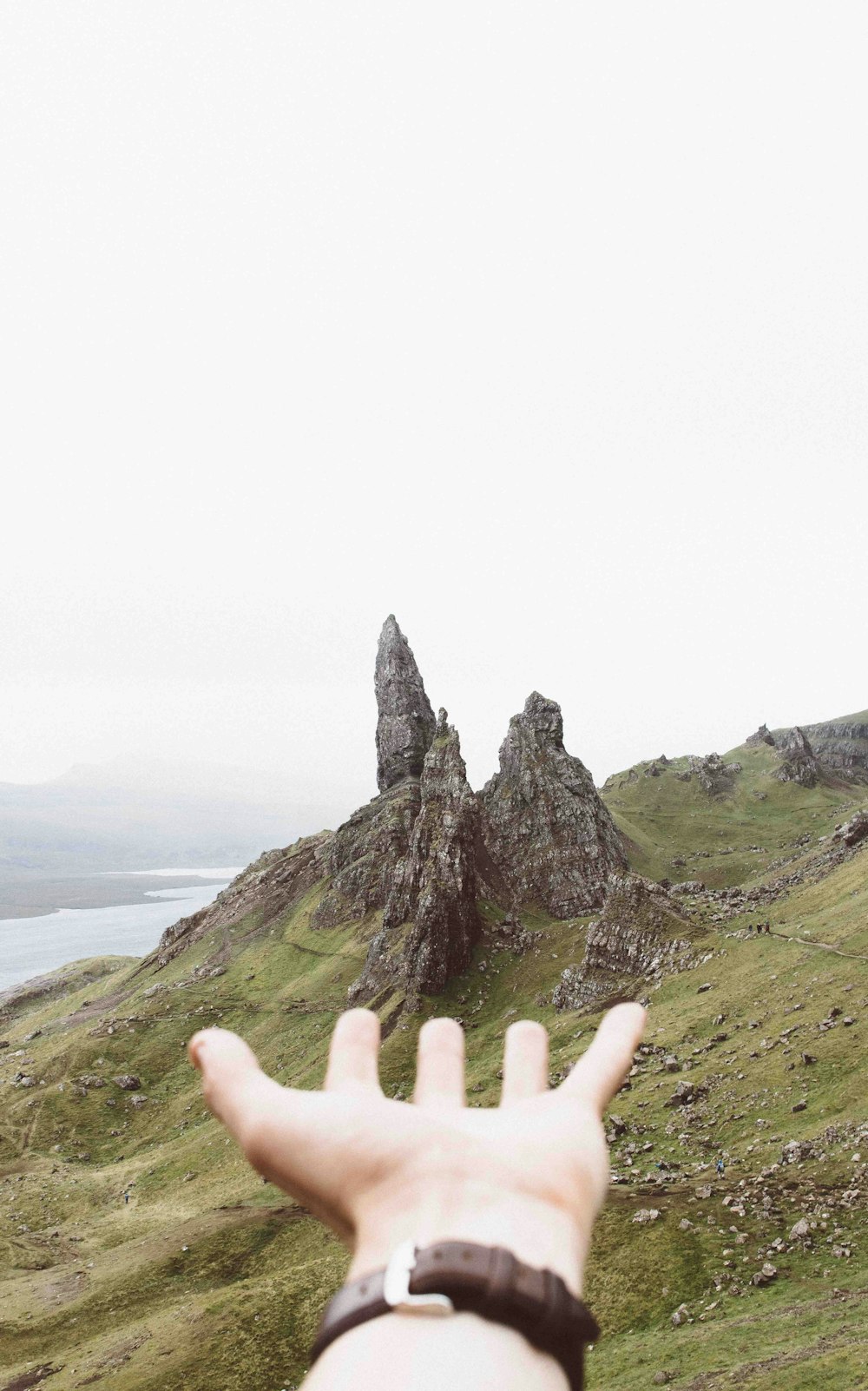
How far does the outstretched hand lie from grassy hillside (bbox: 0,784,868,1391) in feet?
74.9

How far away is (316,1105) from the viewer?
145 inches

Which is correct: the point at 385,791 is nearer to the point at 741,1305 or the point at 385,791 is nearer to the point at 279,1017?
the point at 279,1017

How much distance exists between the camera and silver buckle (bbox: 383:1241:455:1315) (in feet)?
9.11

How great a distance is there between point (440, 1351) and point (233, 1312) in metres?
44.3

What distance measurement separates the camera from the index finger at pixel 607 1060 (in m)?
4.21

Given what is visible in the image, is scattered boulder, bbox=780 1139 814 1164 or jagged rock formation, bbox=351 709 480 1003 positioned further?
jagged rock formation, bbox=351 709 480 1003

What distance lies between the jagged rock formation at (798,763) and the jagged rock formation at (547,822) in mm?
81406

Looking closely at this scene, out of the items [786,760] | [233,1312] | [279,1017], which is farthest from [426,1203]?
[786,760]

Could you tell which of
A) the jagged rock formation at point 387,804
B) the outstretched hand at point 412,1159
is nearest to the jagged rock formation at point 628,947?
the jagged rock formation at point 387,804

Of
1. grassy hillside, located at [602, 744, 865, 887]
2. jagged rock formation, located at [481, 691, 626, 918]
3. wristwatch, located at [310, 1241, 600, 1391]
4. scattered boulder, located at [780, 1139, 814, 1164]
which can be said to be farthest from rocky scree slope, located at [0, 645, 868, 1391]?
wristwatch, located at [310, 1241, 600, 1391]

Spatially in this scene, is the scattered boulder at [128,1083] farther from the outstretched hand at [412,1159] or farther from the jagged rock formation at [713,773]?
the jagged rock formation at [713,773]

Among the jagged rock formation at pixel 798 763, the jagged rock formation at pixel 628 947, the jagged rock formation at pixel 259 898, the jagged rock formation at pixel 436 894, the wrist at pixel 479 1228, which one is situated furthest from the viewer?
the jagged rock formation at pixel 798 763

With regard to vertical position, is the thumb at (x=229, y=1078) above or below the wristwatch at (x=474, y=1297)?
above

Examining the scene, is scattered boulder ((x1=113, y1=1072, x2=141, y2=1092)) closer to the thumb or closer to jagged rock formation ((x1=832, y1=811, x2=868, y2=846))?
jagged rock formation ((x1=832, y1=811, x2=868, y2=846))
